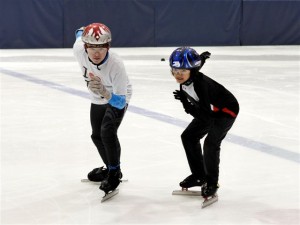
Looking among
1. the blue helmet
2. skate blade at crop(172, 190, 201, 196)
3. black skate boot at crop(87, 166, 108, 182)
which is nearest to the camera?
the blue helmet

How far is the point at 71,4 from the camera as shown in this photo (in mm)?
17891

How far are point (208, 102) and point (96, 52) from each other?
728 millimetres

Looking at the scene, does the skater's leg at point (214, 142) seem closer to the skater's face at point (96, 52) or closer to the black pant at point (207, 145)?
the black pant at point (207, 145)

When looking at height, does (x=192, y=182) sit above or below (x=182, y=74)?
below

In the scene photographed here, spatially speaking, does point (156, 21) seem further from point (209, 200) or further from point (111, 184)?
point (209, 200)

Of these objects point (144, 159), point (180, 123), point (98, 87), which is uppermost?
point (98, 87)

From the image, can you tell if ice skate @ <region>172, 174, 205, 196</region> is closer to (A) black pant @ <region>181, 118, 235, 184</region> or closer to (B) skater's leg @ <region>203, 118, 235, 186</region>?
(A) black pant @ <region>181, 118, 235, 184</region>

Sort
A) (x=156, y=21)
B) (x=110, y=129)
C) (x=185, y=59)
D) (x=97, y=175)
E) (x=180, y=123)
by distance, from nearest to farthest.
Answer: (x=185, y=59) < (x=110, y=129) < (x=97, y=175) < (x=180, y=123) < (x=156, y=21)

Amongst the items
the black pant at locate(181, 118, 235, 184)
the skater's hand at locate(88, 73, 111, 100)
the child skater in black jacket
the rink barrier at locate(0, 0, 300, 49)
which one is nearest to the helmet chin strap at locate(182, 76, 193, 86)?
the child skater in black jacket

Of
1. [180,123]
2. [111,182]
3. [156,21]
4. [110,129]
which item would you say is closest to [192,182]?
[111,182]

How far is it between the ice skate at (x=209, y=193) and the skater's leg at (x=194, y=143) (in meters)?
0.20

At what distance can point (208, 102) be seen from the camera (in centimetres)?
375

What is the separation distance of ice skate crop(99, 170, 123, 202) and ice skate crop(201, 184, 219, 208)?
55cm

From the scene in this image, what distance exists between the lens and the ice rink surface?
3807mm
